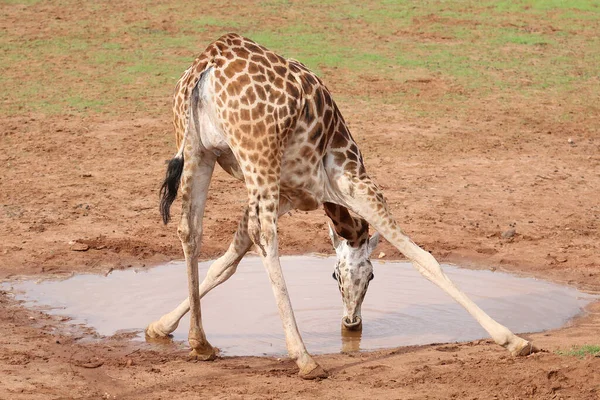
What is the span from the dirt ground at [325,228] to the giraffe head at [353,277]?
611 mm

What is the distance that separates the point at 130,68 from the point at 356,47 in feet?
11.7

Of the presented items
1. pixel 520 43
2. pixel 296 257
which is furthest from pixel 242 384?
pixel 520 43

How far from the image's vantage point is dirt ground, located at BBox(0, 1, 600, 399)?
6.82m

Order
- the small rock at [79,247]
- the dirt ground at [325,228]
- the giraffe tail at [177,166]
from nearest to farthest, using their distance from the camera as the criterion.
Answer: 1. the dirt ground at [325,228]
2. the giraffe tail at [177,166]
3. the small rock at [79,247]

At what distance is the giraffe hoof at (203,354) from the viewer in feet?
24.8

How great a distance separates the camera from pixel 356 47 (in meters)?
17.2

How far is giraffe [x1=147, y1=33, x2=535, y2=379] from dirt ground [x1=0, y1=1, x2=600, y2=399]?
0.42 m

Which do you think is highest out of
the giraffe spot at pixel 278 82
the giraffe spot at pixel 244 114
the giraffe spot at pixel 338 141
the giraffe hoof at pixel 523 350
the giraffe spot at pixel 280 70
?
the giraffe spot at pixel 280 70

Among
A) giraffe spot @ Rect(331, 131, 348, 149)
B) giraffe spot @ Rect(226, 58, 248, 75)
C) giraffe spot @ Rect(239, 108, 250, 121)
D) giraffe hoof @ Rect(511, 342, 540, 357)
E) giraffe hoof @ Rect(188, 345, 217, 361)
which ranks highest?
giraffe spot @ Rect(226, 58, 248, 75)

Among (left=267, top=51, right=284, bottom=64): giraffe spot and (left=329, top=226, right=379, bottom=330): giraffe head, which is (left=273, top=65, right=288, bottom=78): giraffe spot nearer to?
(left=267, top=51, right=284, bottom=64): giraffe spot

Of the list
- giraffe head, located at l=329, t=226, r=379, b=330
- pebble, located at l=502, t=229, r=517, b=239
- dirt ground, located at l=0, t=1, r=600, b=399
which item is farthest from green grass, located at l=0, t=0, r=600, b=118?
giraffe head, located at l=329, t=226, r=379, b=330

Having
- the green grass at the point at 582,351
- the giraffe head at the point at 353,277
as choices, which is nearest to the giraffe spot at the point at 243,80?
the giraffe head at the point at 353,277

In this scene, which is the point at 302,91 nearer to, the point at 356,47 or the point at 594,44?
the point at 356,47

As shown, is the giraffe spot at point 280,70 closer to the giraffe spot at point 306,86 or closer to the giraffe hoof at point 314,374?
the giraffe spot at point 306,86
